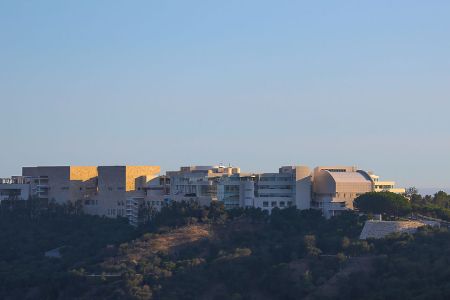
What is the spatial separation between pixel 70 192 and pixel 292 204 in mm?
22035

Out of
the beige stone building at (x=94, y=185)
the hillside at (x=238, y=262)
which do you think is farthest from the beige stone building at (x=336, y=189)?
the beige stone building at (x=94, y=185)

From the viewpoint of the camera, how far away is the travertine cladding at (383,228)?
6869 cm

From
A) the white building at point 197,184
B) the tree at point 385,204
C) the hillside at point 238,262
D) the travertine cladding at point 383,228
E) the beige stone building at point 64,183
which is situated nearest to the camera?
the hillside at point 238,262

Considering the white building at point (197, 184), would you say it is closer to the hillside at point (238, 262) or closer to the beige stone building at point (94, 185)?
the hillside at point (238, 262)

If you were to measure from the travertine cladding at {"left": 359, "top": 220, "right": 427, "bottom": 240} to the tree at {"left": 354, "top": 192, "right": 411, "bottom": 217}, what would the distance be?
356 centimetres

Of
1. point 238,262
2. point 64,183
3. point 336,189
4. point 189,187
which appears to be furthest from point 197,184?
point 238,262

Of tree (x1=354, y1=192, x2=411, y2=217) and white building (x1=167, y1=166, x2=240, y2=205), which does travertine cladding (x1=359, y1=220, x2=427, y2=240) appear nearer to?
tree (x1=354, y1=192, x2=411, y2=217)

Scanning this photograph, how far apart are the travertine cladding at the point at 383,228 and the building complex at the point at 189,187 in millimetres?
6563

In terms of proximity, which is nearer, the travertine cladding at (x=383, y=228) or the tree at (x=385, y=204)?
the travertine cladding at (x=383, y=228)

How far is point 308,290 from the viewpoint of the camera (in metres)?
61.9

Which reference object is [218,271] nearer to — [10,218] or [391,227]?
[391,227]

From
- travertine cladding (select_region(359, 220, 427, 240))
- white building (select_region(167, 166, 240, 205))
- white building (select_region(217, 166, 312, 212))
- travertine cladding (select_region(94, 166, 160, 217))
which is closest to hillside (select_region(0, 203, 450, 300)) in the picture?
travertine cladding (select_region(359, 220, 427, 240))

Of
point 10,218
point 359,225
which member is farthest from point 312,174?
point 10,218

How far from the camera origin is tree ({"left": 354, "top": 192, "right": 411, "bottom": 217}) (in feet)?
240
